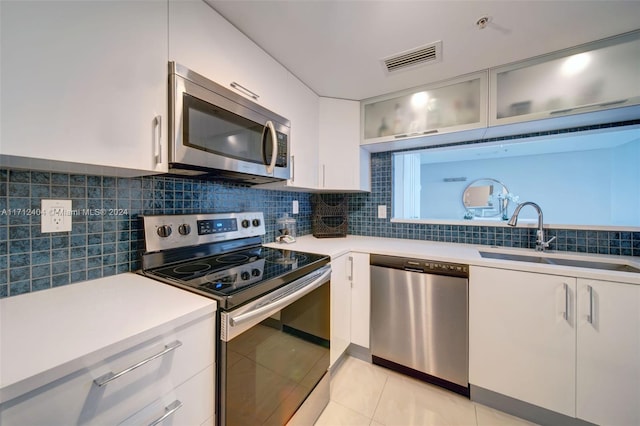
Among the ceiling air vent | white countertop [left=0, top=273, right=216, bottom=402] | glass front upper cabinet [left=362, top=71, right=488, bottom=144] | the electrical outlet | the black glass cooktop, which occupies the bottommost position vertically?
white countertop [left=0, top=273, right=216, bottom=402]

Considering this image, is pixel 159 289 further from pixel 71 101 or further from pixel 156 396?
pixel 71 101

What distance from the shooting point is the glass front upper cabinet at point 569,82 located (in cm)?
130

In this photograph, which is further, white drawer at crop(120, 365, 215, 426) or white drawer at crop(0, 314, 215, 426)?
white drawer at crop(120, 365, 215, 426)

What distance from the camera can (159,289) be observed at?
34.9 inches

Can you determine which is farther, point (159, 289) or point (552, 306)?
point (552, 306)

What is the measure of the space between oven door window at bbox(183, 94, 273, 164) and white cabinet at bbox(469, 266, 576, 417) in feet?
4.87

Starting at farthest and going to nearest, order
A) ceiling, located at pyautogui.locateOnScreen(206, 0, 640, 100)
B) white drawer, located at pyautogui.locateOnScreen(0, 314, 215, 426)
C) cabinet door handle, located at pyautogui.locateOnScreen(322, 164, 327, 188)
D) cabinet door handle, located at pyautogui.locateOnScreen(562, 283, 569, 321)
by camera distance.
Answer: cabinet door handle, located at pyautogui.locateOnScreen(322, 164, 327, 188), cabinet door handle, located at pyautogui.locateOnScreen(562, 283, 569, 321), ceiling, located at pyautogui.locateOnScreen(206, 0, 640, 100), white drawer, located at pyautogui.locateOnScreen(0, 314, 215, 426)

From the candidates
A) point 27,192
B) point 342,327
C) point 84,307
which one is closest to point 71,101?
point 27,192

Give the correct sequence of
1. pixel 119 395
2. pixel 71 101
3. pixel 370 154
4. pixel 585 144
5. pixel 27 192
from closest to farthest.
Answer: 1. pixel 119 395
2. pixel 71 101
3. pixel 27 192
4. pixel 585 144
5. pixel 370 154

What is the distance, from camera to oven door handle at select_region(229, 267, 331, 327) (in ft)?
2.63

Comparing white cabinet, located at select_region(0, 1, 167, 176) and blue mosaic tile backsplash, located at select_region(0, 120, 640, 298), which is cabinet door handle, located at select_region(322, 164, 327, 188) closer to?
blue mosaic tile backsplash, located at select_region(0, 120, 640, 298)

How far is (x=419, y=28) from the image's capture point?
4.11 feet

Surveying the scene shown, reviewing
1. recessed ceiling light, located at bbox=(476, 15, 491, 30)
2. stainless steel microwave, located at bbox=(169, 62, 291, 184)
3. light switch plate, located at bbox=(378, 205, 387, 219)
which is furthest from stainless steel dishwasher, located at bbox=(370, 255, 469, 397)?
recessed ceiling light, located at bbox=(476, 15, 491, 30)

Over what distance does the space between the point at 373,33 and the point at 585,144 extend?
2251 mm
